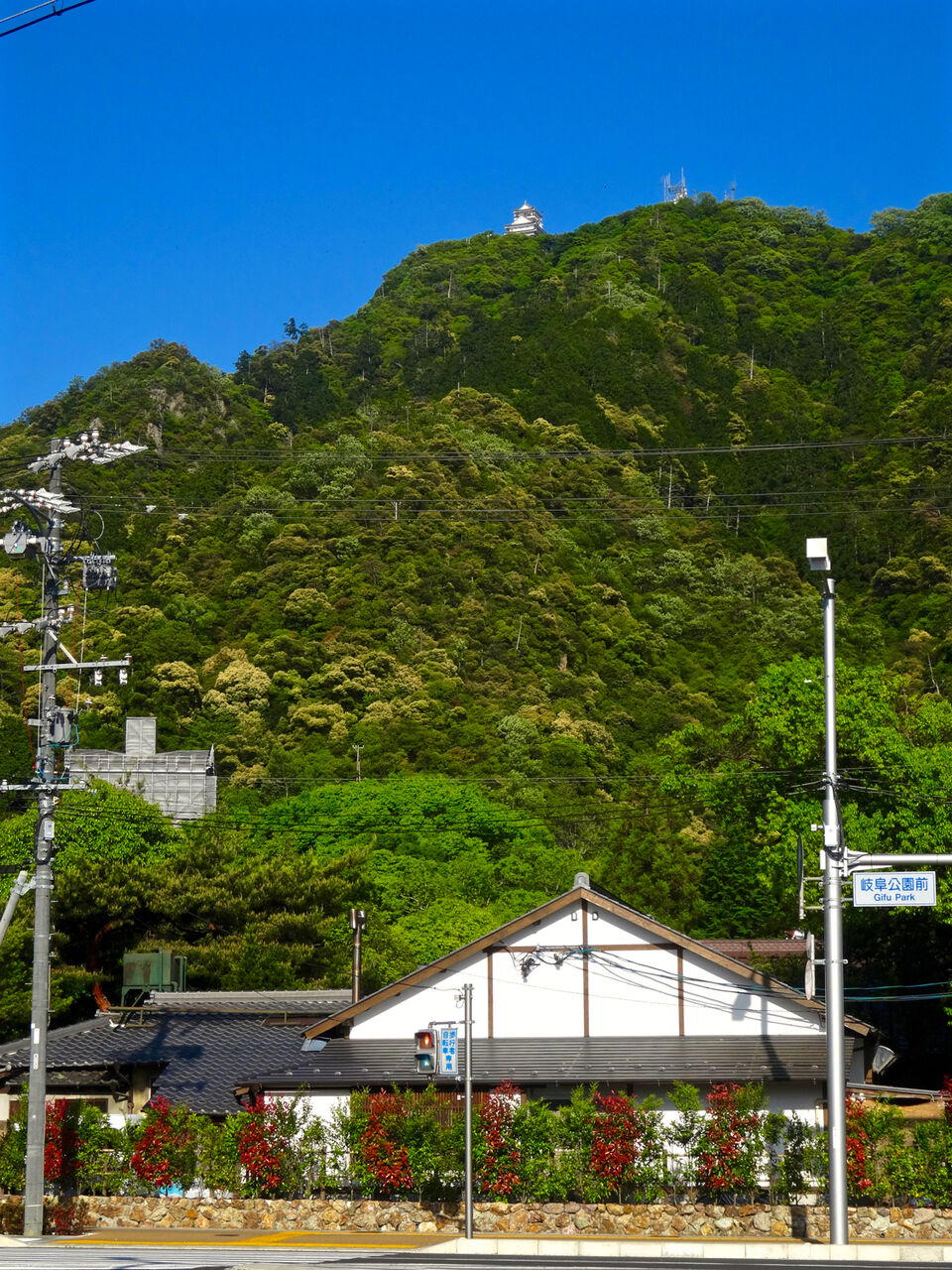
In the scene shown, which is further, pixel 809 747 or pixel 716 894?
pixel 716 894

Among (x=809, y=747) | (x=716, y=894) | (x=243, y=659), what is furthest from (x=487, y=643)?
(x=809, y=747)

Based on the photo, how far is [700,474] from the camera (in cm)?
14075

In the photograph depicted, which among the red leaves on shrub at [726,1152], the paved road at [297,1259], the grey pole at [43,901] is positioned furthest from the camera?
the red leaves on shrub at [726,1152]

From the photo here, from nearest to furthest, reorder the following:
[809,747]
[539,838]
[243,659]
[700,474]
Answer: [809,747] → [539,838] → [243,659] → [700,474]

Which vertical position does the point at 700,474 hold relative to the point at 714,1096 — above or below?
above

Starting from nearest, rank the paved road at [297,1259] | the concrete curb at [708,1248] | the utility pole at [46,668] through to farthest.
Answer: the paved road at [297,1259], the concrete curb at [708,1248], the utility pole at [46,668]

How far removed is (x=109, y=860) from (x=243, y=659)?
154ft

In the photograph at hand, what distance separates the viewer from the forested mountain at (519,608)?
177ft

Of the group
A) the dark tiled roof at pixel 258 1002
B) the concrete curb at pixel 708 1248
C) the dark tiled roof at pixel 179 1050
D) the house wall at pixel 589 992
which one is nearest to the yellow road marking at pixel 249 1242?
the concrete curb at pixel 708 1248

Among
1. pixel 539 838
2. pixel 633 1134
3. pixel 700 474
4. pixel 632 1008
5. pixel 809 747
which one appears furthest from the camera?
pixel 700 474

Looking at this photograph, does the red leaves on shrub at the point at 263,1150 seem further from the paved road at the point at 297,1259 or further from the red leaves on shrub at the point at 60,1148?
the red leaves on shrub at the point at 60,1148

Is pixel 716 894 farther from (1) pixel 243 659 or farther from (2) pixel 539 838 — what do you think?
(1) pixel 243 659

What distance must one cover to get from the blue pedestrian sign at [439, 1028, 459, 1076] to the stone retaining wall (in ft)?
7.81

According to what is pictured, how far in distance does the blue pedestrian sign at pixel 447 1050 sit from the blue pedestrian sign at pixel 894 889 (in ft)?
28.1
